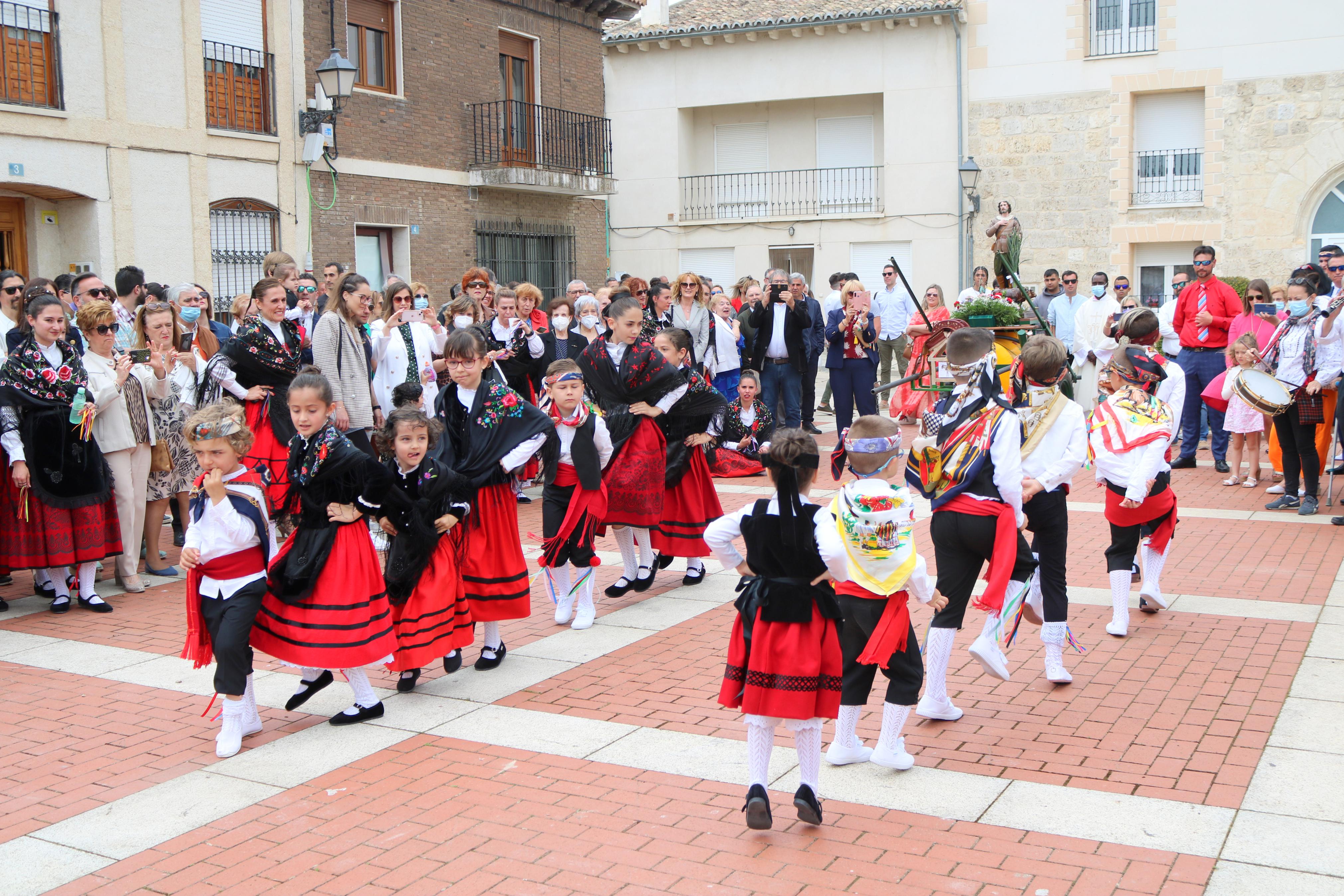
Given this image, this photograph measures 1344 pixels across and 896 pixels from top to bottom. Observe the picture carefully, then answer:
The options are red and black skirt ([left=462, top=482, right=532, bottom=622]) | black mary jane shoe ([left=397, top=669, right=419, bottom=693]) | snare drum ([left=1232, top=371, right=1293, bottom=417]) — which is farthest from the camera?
snare drum ([left=1232, top=371, right=1293, bottom=417])

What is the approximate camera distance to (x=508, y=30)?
20625 millimetres

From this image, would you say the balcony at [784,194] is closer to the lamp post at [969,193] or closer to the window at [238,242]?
the lamp post at [969,193]

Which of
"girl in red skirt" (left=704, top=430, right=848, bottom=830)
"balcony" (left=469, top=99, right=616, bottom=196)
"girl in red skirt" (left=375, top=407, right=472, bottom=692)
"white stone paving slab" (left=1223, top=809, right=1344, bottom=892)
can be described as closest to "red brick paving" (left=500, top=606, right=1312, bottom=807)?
"white stone paving slab" (left=1223, top=809, right=1344, bottom=892)

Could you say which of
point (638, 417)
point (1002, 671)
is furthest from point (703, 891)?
point (638, 417)

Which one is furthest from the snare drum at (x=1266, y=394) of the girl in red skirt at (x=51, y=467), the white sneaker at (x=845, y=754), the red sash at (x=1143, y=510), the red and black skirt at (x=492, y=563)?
the girl in red skirt at (x=51, y=467)

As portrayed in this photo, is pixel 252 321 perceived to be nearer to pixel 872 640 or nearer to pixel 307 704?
pixel 307 704

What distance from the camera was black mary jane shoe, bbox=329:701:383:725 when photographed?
542 centimetres

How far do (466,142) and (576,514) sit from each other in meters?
14.3

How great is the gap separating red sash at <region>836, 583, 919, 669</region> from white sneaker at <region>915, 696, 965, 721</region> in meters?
0.84

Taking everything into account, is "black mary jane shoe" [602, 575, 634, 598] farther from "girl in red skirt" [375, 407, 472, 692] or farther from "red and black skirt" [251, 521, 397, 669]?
"red and black skirt" [251, 521, 397, 669]

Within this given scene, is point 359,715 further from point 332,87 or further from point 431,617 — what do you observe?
point 332,87

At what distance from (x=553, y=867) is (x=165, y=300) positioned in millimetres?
7637

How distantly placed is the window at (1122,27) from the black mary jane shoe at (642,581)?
21.3m

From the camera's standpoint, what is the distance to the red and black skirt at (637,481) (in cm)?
741
